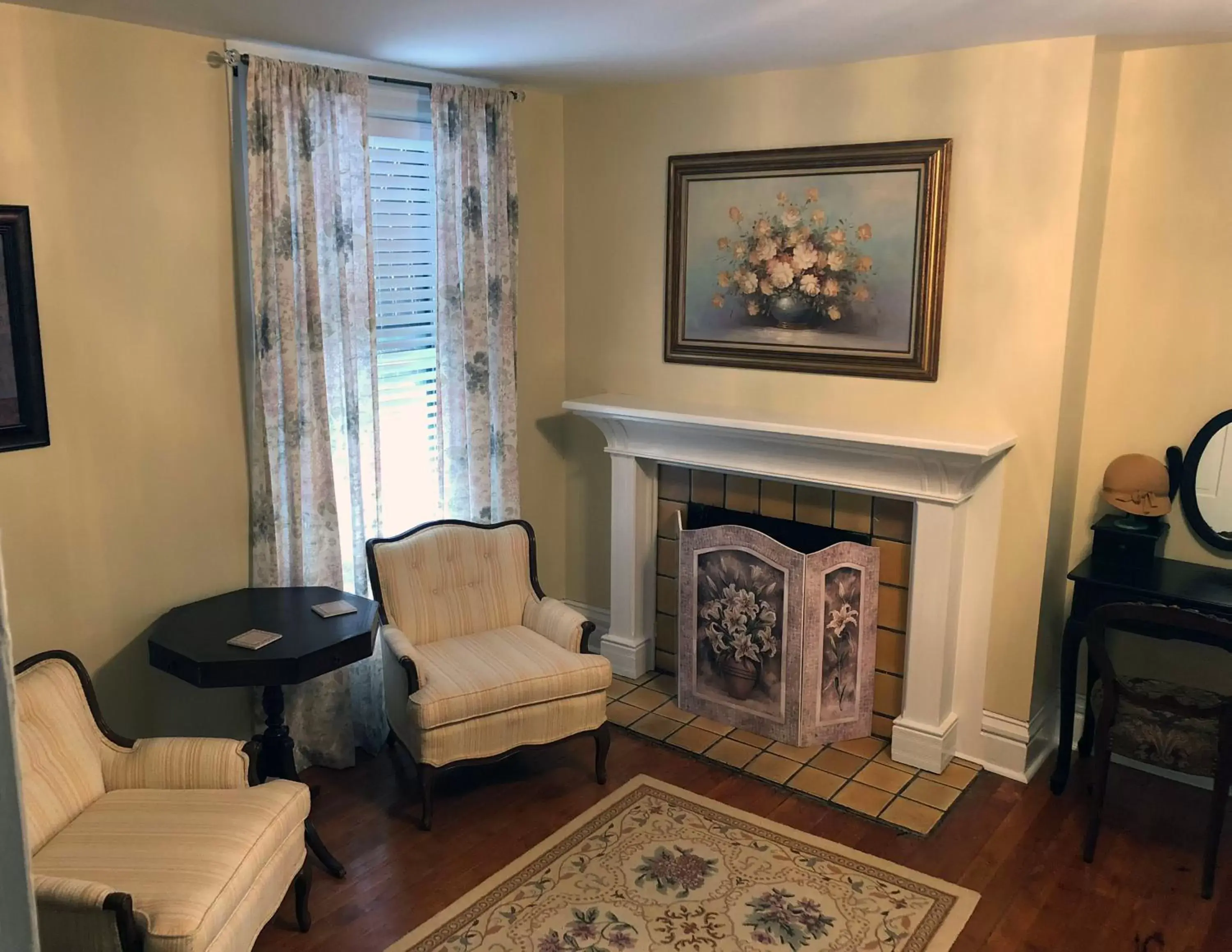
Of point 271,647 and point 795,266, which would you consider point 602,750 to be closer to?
point 271,647

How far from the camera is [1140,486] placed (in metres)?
3.50

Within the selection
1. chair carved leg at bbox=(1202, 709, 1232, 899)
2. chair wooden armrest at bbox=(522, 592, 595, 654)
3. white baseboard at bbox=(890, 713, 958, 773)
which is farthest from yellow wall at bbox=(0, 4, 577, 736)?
chair carved leg at bbox=(1202, 709, 1232, 899)

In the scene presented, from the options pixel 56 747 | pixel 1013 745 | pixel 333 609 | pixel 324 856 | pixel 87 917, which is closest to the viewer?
pixel 87 917

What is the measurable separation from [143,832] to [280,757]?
0.74 metres

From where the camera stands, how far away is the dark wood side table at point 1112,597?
3314mm

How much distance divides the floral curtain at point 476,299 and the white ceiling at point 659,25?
37cm

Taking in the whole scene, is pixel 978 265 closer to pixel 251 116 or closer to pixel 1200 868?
pixel 1200 868

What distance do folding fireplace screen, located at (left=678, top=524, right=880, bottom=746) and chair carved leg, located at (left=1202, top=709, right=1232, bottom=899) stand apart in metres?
1.21

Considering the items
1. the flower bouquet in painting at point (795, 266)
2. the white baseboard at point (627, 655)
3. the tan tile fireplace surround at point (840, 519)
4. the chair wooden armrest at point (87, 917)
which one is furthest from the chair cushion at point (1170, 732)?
the chair wooden armrest at point (87, 917)

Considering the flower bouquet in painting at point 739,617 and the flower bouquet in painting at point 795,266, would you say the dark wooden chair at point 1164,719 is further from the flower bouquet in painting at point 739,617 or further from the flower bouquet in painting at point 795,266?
the flower bouquet in painting at point 795,266

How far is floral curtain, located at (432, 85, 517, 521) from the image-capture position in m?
4.03

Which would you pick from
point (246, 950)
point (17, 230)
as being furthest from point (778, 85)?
point (246, 950)

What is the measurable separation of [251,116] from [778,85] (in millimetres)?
1906

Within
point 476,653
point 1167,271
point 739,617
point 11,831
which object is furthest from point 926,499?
point 11,831
